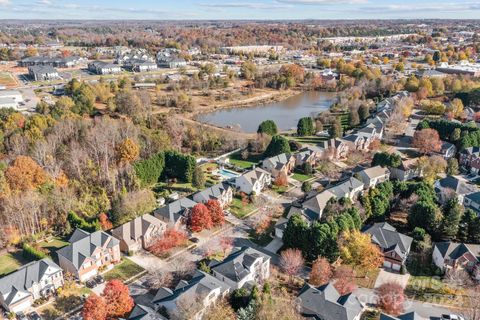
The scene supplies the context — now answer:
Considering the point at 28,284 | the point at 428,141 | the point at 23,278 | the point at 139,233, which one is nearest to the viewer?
the point at 28,284

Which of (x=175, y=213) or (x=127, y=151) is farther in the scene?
(x=127, y=151)

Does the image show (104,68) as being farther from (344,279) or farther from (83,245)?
(344,279)

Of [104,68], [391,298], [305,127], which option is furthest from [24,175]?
[104,68]

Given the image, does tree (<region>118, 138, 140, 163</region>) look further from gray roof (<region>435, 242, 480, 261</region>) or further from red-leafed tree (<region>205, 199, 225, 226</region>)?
gray roof (<region>435, 242, 480, 261</region>)

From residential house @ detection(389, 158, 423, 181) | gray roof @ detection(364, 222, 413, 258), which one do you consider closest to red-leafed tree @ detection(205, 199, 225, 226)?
gray roof @ detection(364, 222, 413, 258)

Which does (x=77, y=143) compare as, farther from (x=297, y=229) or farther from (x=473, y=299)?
(x=473, y=299)
